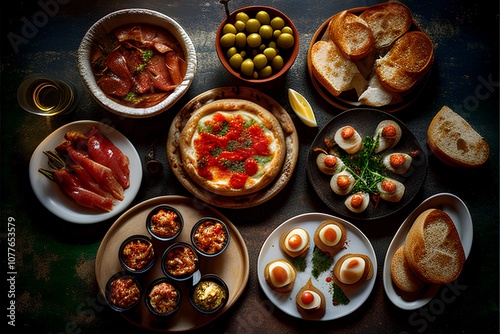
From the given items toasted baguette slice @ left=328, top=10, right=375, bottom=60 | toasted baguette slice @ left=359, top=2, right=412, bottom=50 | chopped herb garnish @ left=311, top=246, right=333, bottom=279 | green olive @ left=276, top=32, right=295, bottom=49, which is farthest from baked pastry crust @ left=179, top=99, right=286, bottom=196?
toasted baguette slice @ left=359, top=2, right=412, bottom=50

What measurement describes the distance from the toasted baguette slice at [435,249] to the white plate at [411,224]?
0.41ft

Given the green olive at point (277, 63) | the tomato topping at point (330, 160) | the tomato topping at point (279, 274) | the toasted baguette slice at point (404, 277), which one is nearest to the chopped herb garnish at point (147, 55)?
the green olive at point (277, 63)

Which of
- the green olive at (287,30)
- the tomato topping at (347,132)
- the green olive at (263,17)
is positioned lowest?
the tomato topping at (347,132)

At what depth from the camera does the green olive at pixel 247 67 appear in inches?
151

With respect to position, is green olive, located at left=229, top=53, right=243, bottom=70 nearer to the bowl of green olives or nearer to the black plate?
the bowl of green olives

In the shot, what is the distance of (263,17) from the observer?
3895 millimetres

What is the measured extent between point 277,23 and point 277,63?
36 centimetres

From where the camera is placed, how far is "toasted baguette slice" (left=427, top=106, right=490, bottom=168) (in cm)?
397

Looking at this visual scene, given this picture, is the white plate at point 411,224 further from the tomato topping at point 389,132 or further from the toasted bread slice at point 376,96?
the toasted bread slice at point 376,96

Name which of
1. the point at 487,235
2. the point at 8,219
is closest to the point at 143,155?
the point at 8,219

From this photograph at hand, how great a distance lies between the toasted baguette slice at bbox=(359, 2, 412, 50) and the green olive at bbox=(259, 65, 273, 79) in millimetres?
1043

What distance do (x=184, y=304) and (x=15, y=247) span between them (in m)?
1.73

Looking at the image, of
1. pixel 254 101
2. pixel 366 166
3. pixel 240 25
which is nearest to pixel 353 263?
pixel 366 166

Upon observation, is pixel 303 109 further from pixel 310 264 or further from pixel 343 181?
pixel 310 264
